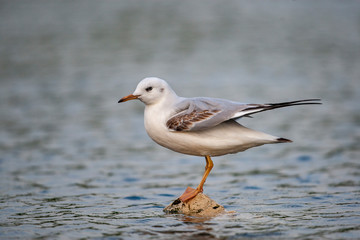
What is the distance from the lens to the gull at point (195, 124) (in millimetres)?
6867

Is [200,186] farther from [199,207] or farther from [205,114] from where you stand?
[205,114]

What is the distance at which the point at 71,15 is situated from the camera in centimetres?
3978

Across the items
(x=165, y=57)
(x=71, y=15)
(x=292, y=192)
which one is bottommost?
(x=292, y=192)

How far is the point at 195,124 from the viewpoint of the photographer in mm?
6883

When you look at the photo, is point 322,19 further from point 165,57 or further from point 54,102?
point 54,102

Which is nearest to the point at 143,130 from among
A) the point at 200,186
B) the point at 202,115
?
the point at 200,186

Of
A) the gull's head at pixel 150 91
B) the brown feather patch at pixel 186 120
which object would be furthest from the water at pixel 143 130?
the gull's head at pixel 150 91

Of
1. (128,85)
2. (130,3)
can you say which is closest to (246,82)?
(128,85)

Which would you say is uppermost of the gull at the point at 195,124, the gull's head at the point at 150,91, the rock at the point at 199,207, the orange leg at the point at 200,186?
the gull's head at the point at 150,91

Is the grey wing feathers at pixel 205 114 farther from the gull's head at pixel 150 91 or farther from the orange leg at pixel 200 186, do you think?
the orange leg at pixel 200 186

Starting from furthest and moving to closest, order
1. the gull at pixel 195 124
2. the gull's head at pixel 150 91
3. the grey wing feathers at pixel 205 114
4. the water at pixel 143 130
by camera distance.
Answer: the water at pixel 143 130, the gull's head at pixel 150 91, the gull at pixel 195 124, the grey wing feathers at pixel 205 114

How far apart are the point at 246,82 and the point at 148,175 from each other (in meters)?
11.7

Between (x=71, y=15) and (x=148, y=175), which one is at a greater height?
(x=71, y=15)

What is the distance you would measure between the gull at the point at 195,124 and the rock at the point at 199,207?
725 millimetres
